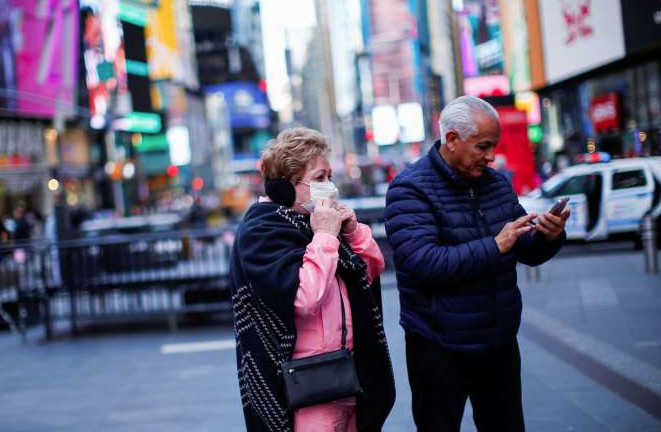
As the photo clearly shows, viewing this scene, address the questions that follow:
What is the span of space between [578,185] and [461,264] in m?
12.6

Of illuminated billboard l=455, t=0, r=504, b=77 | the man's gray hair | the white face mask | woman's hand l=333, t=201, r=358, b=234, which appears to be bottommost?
woman's hand l=333, t=201, r=358, b=234

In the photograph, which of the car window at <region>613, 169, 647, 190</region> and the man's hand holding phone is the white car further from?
the man's hand holding phone

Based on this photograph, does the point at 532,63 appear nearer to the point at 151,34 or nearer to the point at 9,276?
the point at 9,276

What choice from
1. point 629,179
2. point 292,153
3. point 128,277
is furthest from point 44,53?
point 292,153

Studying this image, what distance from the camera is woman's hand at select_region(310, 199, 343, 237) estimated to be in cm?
296

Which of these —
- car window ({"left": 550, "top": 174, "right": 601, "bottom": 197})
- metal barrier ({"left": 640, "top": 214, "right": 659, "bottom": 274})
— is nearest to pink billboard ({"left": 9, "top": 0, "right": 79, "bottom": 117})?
car window ({"left": 550, "top": 174, "right": 601, "bottom": 197})

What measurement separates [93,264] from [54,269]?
750 mm

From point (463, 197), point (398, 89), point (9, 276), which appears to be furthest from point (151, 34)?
point (463, 197)

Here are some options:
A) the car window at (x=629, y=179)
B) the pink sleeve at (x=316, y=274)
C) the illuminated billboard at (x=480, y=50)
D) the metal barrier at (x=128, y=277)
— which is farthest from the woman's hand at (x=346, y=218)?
the illuminated billboard at (x=480, y=50)

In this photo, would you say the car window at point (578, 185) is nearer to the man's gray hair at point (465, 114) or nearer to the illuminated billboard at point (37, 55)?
the man's gray hair at point (465, 114)

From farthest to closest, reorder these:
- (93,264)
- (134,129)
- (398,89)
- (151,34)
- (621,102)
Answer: (398,89)
(151,34)
(134,129)
(621,102)
(93,264)

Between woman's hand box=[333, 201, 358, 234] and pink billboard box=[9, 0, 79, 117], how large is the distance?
94.8 ft

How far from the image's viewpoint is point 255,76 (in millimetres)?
81438

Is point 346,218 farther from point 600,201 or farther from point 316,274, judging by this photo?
point 600,201
